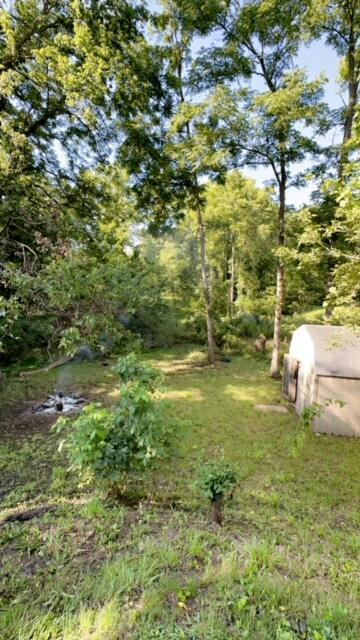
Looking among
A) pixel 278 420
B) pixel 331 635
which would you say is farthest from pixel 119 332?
pixel 331 635

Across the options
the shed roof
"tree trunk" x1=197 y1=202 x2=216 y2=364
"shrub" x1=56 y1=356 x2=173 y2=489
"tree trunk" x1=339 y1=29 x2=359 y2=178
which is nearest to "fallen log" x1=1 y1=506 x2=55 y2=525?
"shrub" x1=56 y1=356 x2=173 y2=489

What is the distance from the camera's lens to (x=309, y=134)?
714 cm

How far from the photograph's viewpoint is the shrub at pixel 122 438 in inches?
108

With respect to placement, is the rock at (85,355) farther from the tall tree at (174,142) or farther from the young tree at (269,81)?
the young tree at (269,81)

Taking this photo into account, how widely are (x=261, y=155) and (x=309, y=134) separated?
112 cm

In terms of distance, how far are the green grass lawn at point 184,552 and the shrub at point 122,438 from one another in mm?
349

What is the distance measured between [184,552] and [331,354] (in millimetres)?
5062

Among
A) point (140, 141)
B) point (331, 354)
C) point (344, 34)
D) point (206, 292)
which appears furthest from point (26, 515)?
point (344, 34)

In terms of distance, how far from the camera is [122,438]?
9.42 feet

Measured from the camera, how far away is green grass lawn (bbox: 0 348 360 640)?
1.62 meters

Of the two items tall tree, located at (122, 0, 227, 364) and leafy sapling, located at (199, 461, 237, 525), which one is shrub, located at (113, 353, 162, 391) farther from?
tall tree, located at (122, 0, 227, 364)

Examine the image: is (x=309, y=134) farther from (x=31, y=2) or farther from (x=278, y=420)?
(x=278, y=420)

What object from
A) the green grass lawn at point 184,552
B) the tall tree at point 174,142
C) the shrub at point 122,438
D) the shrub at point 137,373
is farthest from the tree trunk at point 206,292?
the shrub at point 122,438

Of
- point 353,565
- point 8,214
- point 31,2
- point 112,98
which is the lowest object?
point 353,565
